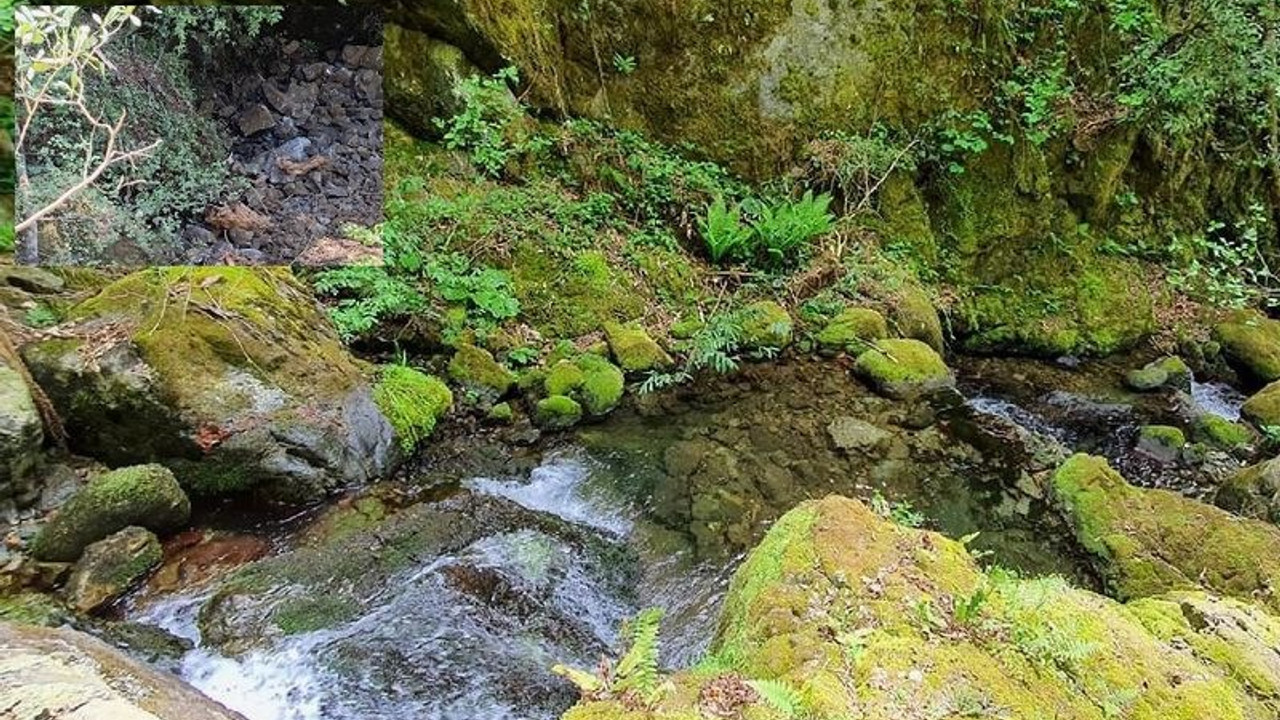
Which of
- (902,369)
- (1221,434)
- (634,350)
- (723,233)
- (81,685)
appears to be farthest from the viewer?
(723,233)

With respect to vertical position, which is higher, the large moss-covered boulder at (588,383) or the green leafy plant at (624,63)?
the green leafy plant at (624,63)

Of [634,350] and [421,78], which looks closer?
[634,350]

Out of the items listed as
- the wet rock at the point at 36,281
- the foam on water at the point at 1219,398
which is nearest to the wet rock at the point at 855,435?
the foam on water at the point at 1219,398

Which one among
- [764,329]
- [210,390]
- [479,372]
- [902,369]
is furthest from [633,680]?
[764,329]

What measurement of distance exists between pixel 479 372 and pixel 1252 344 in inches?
354

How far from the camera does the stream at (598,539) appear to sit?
150 inches

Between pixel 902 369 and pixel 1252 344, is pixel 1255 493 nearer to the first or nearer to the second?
pixel 902 369

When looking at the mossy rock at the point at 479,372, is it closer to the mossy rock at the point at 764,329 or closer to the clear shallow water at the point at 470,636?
the clear shallow water at the point at 470,636

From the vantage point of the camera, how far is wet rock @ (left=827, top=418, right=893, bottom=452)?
6715 millimetres

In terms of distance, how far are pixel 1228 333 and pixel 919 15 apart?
5.46 meters

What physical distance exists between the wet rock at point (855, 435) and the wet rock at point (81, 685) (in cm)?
492

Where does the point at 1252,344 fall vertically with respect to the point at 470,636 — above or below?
below

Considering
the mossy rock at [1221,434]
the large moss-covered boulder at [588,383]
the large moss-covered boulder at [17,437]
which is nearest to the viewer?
the large moss-covered boulder at [17,437]

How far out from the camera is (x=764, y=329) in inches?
330
